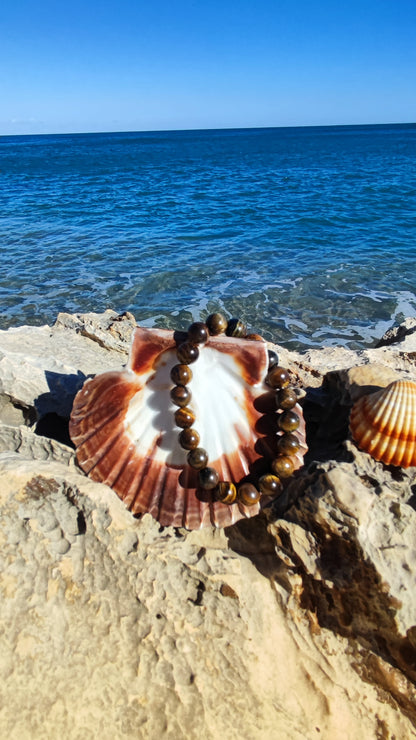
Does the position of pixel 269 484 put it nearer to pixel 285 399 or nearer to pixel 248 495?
Answer: pixel 248 495

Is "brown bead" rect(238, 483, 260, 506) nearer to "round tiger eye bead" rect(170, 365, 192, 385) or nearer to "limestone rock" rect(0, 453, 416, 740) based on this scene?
"limestone rock" rect(0, 453, 416, 740)

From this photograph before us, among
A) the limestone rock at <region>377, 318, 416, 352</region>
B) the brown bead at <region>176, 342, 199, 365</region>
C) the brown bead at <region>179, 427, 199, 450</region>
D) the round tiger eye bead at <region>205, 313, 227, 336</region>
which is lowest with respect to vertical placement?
the limestone rock at <region>377, 318, 416, 352</region>

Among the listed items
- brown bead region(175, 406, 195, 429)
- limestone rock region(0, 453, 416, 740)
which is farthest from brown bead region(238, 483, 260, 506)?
brown bead region(175, 406, 195, 429)

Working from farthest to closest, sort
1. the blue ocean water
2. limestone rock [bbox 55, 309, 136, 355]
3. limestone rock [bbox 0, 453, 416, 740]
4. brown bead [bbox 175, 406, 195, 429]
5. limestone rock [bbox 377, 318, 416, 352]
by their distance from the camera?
the blue ocean water → limestone rock [bbox 377, 318, 416, 352] → limestone rock [bbox 55, 309, 136, 355] → brown bead [bbox 175, 406, 195, 429] → limestone rock [bbox 0, 453, 416, 740]

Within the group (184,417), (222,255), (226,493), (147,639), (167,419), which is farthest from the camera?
(222,255)

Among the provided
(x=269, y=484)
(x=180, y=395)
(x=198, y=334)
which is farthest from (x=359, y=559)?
(x=198, y=334)

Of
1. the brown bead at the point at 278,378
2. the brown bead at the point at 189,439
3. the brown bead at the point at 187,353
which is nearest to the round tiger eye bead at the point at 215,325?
the brown bead at the point at 187,353
